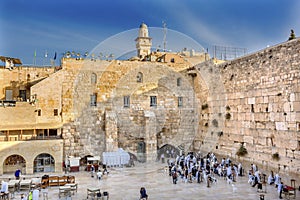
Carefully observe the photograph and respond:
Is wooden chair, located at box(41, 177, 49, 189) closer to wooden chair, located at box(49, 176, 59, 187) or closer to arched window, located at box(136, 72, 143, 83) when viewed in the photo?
wooden chair, located at box(49, 176, 59, 187)

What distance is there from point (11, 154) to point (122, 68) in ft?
29.0

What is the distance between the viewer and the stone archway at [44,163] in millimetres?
16047

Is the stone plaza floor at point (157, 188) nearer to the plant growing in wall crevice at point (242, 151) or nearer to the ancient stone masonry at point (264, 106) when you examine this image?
the plant growing in wall crevice at point (242, 151)

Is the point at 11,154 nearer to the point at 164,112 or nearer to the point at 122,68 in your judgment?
the point at 122,68

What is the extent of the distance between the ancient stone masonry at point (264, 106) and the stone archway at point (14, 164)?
1171 cm

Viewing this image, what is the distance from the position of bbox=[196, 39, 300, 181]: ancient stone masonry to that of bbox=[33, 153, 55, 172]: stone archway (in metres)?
10.1

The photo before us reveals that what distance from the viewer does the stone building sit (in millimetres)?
13109

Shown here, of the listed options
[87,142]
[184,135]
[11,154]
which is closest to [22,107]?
[11,154]

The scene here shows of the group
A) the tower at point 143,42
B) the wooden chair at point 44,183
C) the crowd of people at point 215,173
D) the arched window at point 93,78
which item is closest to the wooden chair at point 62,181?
the wooden chair at point 44,183

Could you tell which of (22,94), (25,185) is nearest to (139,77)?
(22,94)

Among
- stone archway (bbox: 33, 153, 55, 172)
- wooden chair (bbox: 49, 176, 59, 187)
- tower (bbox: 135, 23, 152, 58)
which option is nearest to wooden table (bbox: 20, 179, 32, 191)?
wooden chair (bbox: 49, 176, 59, 187)

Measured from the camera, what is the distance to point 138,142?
19.1 m

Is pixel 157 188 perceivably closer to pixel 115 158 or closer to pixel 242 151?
pixel 115 158

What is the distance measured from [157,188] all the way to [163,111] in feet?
28.1
